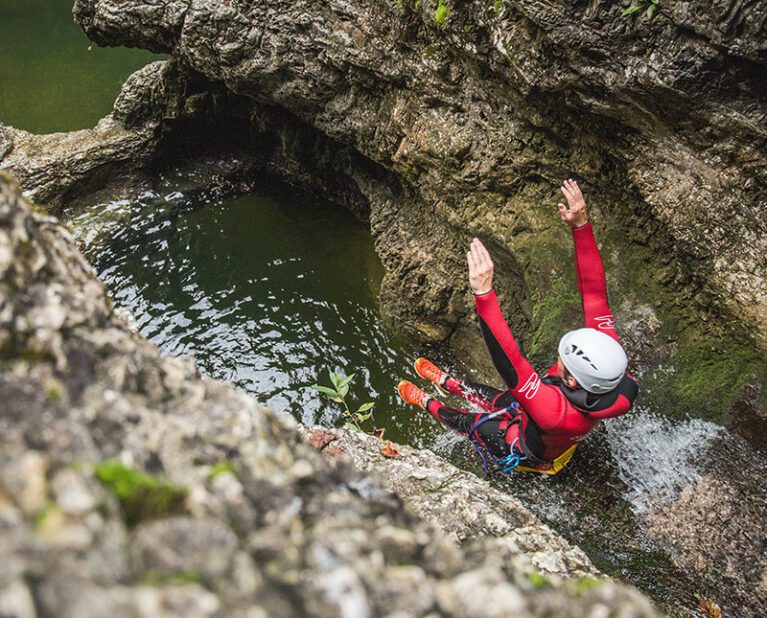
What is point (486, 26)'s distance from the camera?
5.00 metres

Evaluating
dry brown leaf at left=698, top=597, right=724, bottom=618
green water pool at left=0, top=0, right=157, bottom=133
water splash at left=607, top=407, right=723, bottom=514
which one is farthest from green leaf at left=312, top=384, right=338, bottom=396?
green water pool at left=0, top=0, right=157, bottom=133

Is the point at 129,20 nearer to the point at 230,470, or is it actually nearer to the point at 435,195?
the point at 435,195

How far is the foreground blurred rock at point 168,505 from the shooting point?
3.86ft

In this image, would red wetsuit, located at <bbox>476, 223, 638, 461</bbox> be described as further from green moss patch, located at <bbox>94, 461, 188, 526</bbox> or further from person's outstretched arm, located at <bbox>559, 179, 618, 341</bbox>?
green moss patch, located at <bbox>94, 461, 188, 526</bbox>

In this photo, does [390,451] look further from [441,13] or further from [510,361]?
[441,13]

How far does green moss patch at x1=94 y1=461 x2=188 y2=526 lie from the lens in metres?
1.34

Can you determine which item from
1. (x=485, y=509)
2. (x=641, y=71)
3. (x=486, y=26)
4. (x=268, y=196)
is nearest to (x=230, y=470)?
(x=485, y=509)

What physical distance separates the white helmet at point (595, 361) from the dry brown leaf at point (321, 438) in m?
1.87

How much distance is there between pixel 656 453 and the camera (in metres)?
5.08

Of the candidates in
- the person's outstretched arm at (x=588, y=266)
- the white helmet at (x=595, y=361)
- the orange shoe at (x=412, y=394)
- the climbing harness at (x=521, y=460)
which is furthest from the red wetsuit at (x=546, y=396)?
the orange shoe at (x=412, y=394)

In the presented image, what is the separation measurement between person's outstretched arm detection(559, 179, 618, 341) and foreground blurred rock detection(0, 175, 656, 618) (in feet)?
11.0

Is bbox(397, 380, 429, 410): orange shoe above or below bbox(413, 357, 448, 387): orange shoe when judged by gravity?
below

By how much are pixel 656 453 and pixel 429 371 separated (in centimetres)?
267

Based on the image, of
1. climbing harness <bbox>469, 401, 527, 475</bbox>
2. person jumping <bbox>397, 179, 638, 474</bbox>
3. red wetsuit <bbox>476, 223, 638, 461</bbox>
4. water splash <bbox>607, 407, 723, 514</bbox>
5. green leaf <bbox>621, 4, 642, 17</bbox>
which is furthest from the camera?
climbing harness <bbox>469, 401, 527, 475</bbox>
